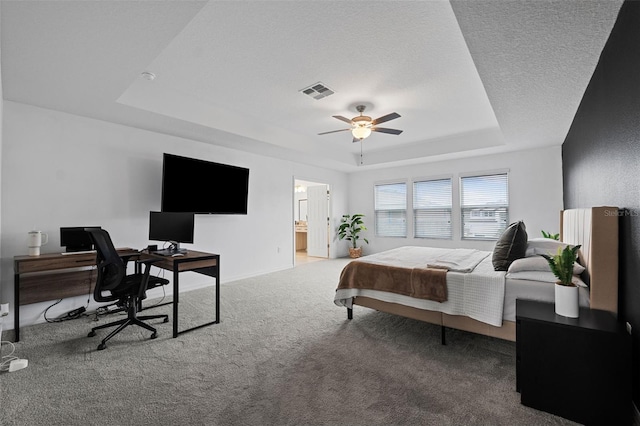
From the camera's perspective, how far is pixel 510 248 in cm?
271

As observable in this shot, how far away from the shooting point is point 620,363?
1.55 m

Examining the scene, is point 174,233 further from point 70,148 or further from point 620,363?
point 620,363

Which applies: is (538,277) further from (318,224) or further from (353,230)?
(318,224)

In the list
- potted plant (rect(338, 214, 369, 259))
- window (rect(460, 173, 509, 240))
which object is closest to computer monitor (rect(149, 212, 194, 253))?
potted plant (rect(338, 214, 369, 259))

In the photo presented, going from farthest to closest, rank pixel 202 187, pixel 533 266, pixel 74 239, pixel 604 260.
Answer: pixel 202 187, pixel 74 239, pixel 533 266, pixel 604 260

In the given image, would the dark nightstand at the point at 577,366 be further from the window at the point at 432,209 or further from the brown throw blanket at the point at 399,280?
the window at the point at 432,209

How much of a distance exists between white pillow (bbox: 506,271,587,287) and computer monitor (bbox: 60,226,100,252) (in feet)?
14.6

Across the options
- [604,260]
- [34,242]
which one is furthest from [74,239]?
[604,260]

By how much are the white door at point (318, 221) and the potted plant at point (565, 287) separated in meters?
6.11

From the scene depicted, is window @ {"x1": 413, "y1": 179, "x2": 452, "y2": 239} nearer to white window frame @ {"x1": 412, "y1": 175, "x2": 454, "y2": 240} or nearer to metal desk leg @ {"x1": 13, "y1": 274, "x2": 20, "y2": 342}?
white window frame @ {"x1": 412, "y1": 175, "x2": 454, "y2": 240}

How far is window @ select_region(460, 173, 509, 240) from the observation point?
5.90m

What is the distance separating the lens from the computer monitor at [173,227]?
3508 mm

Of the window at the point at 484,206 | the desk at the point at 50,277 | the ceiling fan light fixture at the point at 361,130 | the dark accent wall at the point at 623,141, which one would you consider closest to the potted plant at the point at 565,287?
the dark accent wall at the point at 623,141

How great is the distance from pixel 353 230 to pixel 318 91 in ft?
15.9
